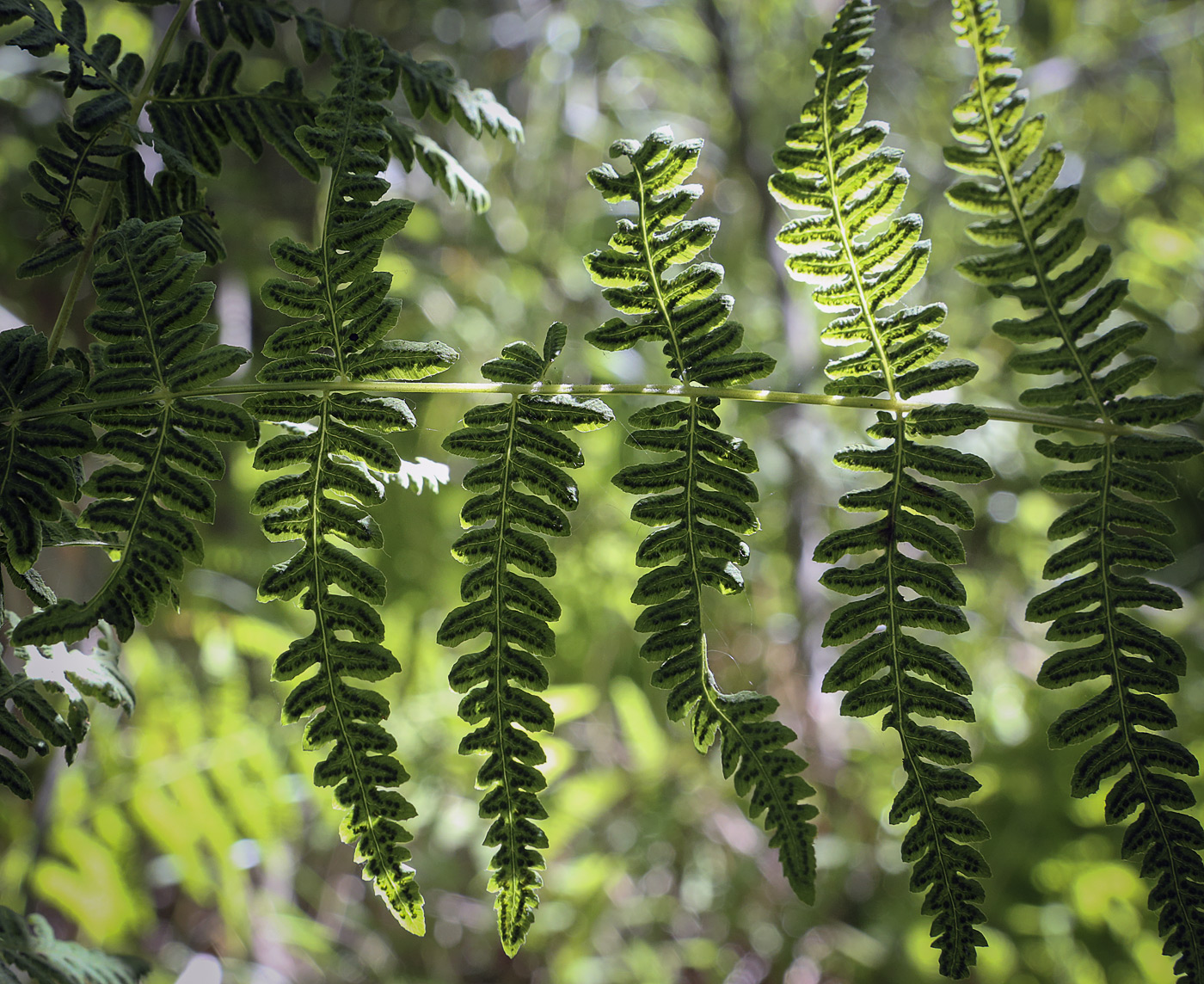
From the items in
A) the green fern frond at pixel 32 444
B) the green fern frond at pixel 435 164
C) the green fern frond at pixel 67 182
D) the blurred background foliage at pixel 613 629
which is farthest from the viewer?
the blurred background foliage at pixel 613 629

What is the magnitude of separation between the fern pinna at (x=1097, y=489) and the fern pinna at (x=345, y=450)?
0.59m

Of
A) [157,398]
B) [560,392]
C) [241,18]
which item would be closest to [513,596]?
[560,392]

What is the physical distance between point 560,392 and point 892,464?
1.11 feet

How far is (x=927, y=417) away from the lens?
2.68 ft

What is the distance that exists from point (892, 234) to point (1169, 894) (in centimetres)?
66

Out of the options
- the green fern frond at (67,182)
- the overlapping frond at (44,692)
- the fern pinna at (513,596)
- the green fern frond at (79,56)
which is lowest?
the overlapping frond at (44,692)

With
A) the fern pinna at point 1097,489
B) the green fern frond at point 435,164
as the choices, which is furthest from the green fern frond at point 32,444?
the fern pinna at point 1097,489

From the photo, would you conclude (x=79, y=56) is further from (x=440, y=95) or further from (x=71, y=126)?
(x=440, y=95)

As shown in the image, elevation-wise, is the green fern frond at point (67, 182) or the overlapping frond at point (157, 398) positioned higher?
the green fern frond at point (67, 182)

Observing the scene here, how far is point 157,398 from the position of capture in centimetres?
73

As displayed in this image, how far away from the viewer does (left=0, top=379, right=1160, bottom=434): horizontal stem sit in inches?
28.8

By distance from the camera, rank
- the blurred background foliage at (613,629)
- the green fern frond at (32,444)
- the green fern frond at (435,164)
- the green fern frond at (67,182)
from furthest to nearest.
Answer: the blurred background foliage at (613,629) < the green fern frond at (435,164) < the green fern frond at (67,182) < the green fern frond at (32,444)

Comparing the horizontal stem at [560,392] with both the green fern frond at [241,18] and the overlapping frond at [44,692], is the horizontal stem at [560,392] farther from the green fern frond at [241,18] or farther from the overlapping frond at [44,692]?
the green fern frond at [241,18]

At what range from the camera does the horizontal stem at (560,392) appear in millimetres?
732
